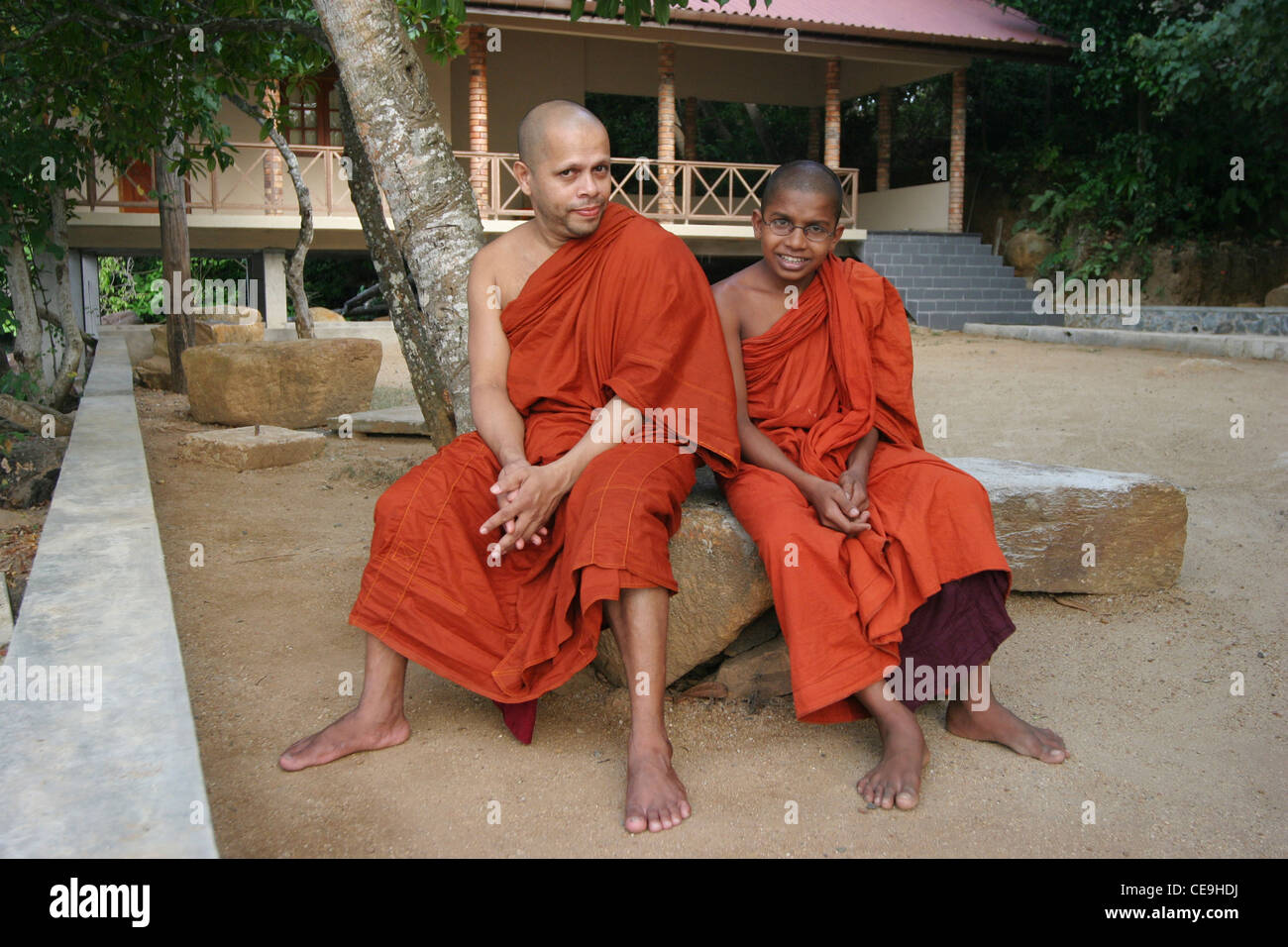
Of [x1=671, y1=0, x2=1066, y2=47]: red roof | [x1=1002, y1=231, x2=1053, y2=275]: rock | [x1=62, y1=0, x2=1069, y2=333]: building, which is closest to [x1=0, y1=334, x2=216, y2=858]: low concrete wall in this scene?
[x1=62, y1=0, x2=1069, y2=333]: building

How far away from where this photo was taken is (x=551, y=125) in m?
2.93

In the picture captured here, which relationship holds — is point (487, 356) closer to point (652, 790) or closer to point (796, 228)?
point (796, 228)

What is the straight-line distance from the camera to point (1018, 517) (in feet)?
12.1

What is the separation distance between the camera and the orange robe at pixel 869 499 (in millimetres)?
2576

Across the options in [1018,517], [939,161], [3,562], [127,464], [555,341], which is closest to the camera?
[555,341]

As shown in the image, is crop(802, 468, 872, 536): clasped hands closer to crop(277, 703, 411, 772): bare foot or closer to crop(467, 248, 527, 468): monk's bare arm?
crop(467, 248, 527, 468): monk's bare arm

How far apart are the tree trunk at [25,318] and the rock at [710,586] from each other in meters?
7.66

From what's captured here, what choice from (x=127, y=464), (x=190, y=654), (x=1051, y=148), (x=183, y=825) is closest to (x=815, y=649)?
(x=183, y=825)

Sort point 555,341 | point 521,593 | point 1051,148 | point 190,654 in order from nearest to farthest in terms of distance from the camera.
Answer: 1. point 521,593
2. point 555,341
3. point 190,654
4. point 1051,148

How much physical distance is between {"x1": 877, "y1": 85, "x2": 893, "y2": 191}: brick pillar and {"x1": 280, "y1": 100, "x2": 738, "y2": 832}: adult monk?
14610 mm

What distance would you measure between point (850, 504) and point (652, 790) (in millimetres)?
913

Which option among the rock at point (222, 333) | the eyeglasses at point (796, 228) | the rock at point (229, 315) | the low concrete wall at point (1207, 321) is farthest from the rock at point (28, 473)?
the low concrete wall at point (1207, 321)

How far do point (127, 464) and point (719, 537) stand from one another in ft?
10.5

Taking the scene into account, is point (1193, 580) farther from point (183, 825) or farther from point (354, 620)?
point (183, 825)
